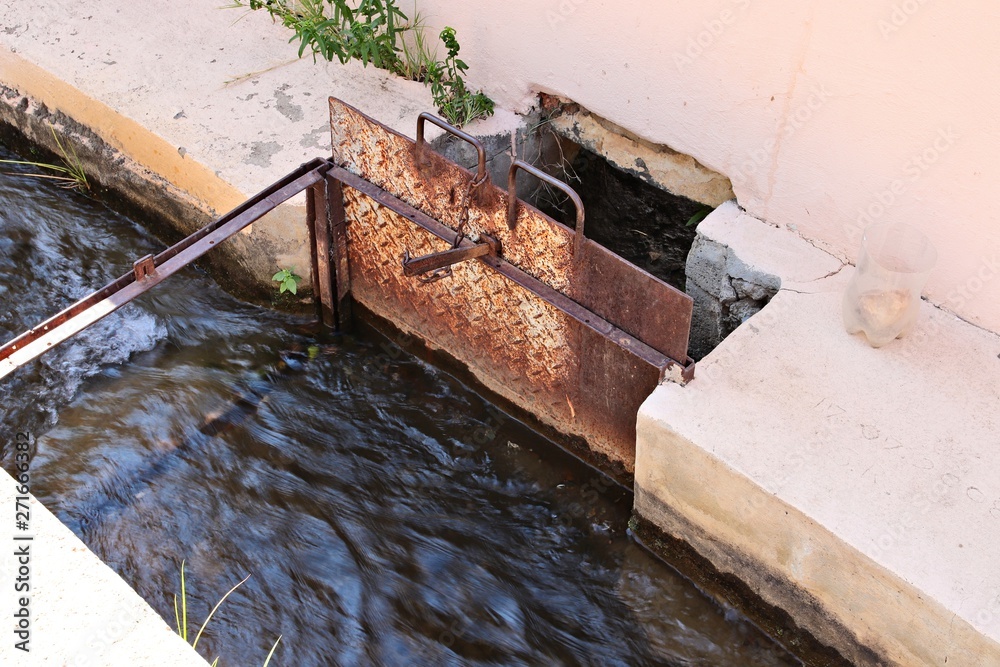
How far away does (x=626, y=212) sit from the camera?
4.96 metres

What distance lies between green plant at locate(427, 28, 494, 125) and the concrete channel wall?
0.30ft

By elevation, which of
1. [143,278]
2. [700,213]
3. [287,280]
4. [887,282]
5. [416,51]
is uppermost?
[416,51]

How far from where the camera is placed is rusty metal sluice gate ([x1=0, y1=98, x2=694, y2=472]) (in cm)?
343

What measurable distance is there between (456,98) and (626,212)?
1024 millimetres

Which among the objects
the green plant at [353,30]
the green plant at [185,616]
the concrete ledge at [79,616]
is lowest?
the green plant at [185,616]

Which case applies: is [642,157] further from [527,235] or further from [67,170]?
[67,170]

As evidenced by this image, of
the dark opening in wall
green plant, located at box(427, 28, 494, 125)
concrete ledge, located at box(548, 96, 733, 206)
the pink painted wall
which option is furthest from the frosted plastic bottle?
green plant, located at box(427, 28, 494, 125)

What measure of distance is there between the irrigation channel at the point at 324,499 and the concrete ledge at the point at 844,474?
0.40 m

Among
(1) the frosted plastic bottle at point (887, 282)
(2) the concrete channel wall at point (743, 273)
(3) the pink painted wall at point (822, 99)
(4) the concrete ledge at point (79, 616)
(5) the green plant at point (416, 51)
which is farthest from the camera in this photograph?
(5) the green plant at point (416, 51)

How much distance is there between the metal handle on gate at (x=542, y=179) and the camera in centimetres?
326

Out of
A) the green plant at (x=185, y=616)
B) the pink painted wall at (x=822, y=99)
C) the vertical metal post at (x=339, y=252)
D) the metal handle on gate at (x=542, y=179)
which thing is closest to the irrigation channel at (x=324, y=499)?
the green plant at (x=185, y=616)

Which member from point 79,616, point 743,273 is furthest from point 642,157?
point 79,616

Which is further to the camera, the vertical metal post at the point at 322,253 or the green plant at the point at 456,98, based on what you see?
the green plant at the point at 456,98

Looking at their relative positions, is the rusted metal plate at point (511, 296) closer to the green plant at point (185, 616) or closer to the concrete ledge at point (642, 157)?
the concrete ledge at point (642, 157)
